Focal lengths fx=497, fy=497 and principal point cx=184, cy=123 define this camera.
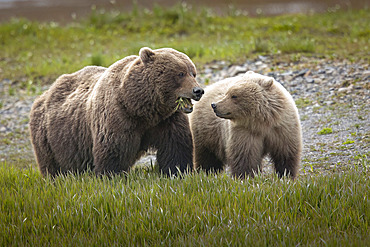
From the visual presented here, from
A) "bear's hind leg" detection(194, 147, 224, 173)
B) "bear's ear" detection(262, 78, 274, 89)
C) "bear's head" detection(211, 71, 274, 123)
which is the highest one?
"bear's ear" detection(262, 78, 274, 89)

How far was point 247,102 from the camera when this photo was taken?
5.79m

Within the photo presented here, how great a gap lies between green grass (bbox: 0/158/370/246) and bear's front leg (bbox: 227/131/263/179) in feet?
2.18

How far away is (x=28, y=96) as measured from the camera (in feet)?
39.8

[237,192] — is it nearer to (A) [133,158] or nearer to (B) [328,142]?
(A) [133,158]

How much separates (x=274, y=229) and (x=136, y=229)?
1.11m

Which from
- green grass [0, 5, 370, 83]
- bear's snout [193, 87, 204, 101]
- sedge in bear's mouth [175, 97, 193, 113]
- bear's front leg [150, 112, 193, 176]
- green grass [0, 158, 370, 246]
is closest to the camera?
green grass [0, 158, 370, 246]

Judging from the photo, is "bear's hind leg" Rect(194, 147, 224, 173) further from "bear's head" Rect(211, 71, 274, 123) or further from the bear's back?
the bear's back

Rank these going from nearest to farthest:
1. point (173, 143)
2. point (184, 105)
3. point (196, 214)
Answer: point (196, 214), point (184, 105), point (173, 143)

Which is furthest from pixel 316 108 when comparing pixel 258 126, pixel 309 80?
pixel 258 126

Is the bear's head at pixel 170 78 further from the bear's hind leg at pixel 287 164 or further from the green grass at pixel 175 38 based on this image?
the green grass at pixel 175 38

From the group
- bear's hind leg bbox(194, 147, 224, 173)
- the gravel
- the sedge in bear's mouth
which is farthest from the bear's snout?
bear's hind leg bbox(194, 147, 224, 173)

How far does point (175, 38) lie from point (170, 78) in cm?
1001

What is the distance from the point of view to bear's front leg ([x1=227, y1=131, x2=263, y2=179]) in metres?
5.68

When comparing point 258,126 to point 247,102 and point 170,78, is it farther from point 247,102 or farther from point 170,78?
point 170,78
